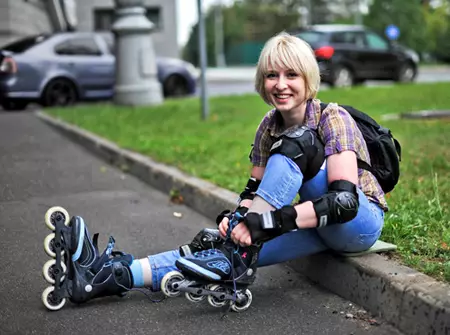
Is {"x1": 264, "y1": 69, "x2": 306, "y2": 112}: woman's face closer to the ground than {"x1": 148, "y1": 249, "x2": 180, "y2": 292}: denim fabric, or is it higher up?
higher up

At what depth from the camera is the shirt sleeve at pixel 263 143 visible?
3.36 m

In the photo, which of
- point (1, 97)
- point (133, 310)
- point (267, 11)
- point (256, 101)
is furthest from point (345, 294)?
point (267, 11)

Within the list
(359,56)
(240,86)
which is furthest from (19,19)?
(359,56)

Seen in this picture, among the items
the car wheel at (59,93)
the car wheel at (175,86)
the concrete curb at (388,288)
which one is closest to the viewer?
the concrete curb at (388,288)

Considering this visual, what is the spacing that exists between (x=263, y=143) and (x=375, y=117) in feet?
20.1

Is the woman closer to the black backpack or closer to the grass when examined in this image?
the black backpack

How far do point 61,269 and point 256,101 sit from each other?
9.65 meters

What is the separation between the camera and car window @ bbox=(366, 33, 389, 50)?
60.9 ft

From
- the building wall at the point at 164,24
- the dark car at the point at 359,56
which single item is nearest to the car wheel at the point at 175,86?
the dark car at the point at 359,56

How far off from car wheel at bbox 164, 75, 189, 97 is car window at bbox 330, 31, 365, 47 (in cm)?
457

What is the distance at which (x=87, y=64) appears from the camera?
1402 centimetres

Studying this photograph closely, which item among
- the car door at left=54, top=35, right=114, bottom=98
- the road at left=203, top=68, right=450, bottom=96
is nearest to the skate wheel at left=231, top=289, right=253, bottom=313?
the car door at left=54, top=35, right=114, bottom=98

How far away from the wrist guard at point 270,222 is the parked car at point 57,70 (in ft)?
36.2

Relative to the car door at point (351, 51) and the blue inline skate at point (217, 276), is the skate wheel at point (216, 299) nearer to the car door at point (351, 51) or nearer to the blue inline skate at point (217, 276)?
the blue inline skate at point (217, 276)
